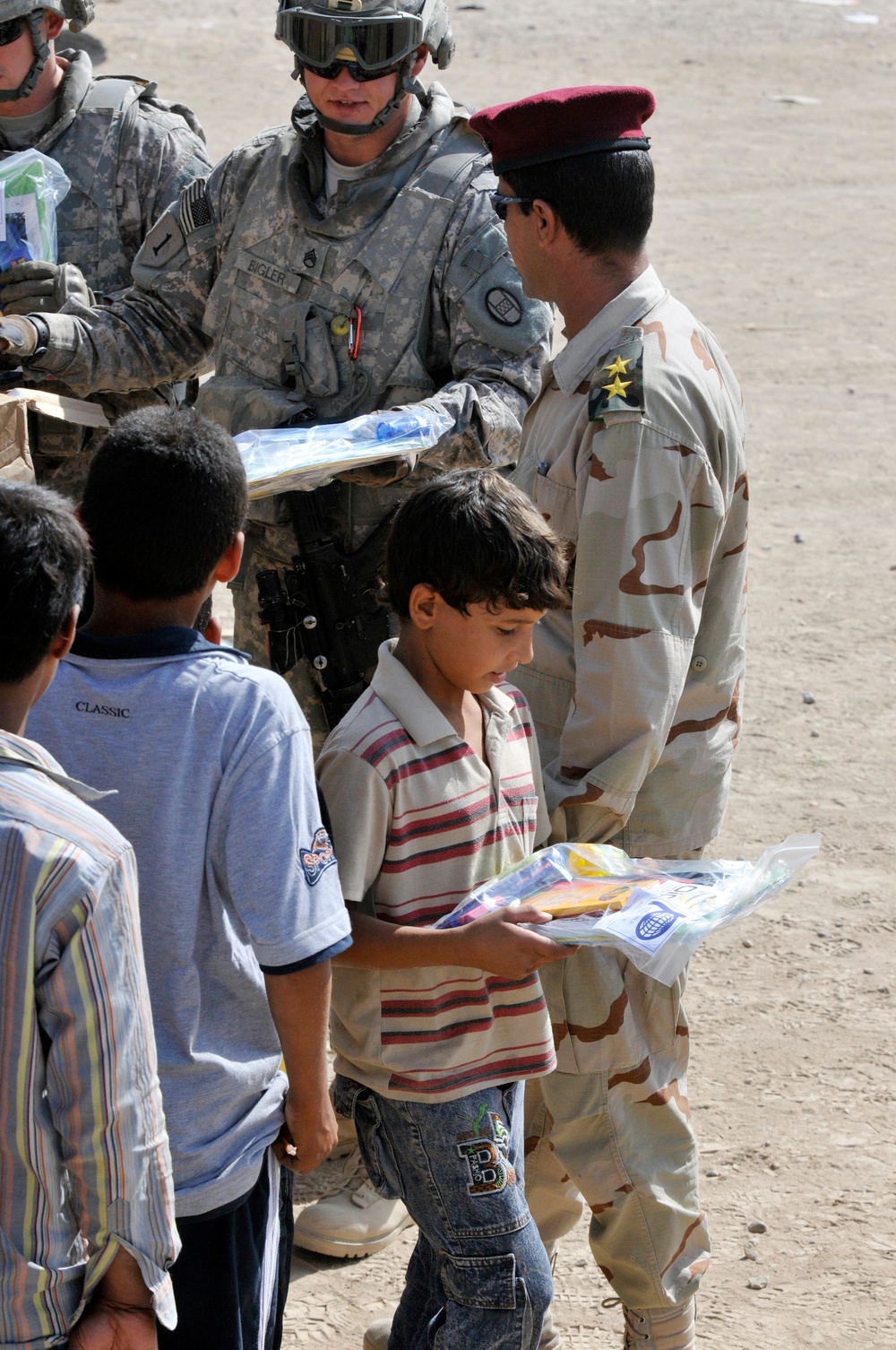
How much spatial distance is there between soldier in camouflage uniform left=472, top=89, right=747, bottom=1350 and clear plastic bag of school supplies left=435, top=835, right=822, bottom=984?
0.77 ft

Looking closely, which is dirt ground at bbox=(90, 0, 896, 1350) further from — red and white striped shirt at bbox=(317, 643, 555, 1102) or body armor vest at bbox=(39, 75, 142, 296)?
body armor vest at bbox=(39, 75, 142, 296)

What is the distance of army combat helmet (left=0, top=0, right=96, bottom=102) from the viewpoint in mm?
3855

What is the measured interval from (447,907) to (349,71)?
6.39 feet

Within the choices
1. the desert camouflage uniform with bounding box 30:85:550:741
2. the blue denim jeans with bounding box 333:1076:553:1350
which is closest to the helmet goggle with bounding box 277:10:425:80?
the desert camouflage uniform with bounding box 30:85:550:741

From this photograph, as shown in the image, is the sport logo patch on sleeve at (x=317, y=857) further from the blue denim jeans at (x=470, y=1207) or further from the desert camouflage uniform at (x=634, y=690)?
the desert camouflage uniform at (x=634, y=690)

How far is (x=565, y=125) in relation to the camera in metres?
2.46

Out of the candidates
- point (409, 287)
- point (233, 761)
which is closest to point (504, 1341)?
point (233, 761)

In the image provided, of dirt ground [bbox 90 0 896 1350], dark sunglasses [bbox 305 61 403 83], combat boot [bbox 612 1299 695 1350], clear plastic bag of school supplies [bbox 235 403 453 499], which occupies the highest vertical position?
dark sunglasses [bbox 305 61 403 83]

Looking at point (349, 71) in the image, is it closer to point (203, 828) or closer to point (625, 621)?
point (625, 621)

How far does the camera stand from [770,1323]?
3014mm

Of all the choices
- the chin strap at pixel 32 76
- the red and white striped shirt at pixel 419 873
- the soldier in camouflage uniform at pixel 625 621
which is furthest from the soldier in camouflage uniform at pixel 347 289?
the red and white striped shirt at pixel 419 873

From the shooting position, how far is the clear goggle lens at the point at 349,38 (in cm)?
325

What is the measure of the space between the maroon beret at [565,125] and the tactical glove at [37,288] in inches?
Answer: 63.5

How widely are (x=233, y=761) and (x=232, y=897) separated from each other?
6.6 inches
